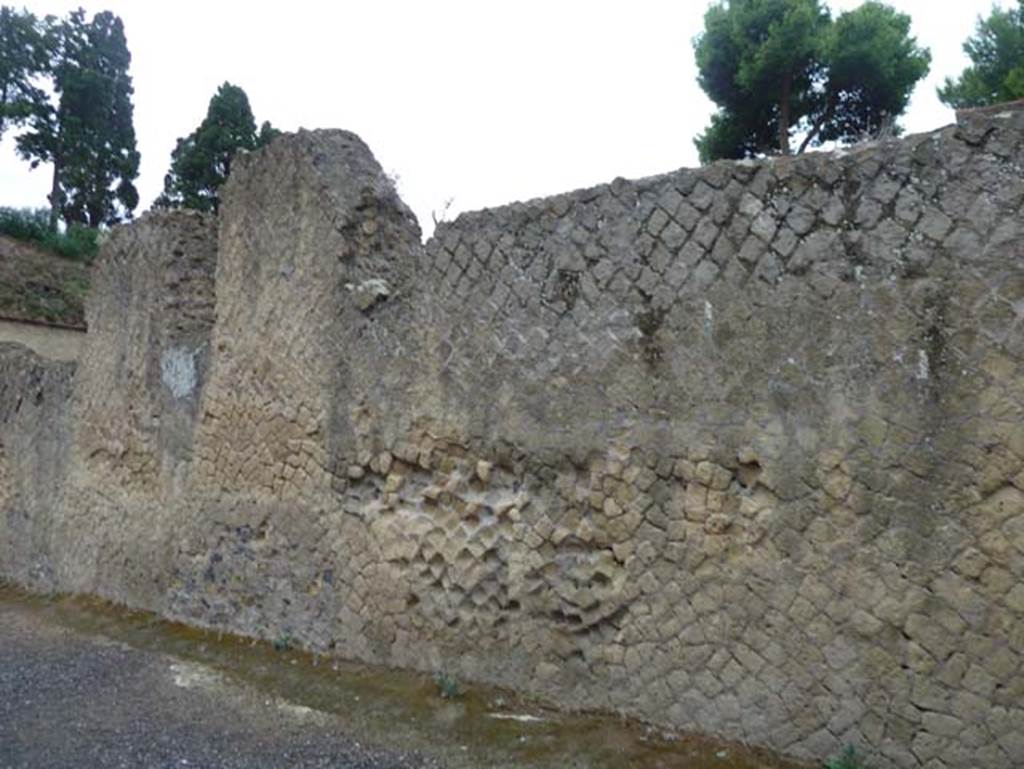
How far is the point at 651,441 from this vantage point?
4496 mm

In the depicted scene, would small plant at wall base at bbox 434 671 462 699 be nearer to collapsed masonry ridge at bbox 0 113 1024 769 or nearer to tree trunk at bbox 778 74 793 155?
collapsed masonry ridge at bbox 0 113 1024 769

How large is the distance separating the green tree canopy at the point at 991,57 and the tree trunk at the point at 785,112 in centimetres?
397

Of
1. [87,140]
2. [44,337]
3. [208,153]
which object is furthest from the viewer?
[87,140]

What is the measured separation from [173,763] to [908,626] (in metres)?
3.34

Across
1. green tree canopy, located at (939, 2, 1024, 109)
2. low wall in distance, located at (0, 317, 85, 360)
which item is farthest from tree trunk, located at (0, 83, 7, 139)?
green tree canopy, located at (939, 2, 1024, 109)

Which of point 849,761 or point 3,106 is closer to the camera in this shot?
point 849,761

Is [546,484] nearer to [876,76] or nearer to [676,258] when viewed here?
[676,258]

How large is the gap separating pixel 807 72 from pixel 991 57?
4.34 meters

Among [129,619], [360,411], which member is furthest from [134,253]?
[360,411]

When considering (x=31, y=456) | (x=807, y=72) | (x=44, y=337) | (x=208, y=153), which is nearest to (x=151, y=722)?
(x=31, y=456)

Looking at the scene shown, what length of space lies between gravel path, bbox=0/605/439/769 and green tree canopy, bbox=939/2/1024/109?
2178 centimetres

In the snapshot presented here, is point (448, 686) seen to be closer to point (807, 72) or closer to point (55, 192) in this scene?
point (807, 72)

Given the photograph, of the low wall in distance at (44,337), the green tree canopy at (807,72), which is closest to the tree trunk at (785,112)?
the green tree canopy at (807,72)

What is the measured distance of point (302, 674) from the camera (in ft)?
19.4
